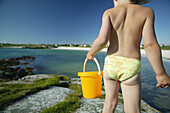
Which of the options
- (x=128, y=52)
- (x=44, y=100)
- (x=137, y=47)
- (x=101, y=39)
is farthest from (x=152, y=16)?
(x=44, y=100)

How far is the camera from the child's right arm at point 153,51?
1248 millimetres

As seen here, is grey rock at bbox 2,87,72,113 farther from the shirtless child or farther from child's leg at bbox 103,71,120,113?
the shirtless child

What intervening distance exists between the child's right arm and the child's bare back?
0.06 metres

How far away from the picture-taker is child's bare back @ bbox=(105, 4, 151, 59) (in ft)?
4.39

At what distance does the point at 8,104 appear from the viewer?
2.94 meters

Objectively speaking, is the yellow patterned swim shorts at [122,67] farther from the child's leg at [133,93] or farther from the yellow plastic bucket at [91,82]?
the yellow plastic bucket at [91,82]

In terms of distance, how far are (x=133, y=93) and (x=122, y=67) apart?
33 cm

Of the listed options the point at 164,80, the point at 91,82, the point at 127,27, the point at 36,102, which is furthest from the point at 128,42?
the point at 36,102

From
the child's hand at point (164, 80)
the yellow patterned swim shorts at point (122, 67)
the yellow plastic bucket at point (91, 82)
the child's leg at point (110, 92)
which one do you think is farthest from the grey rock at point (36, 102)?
the child's hand at point (164, 80)

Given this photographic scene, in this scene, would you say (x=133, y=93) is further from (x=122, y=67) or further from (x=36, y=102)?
(x=36, y=102)

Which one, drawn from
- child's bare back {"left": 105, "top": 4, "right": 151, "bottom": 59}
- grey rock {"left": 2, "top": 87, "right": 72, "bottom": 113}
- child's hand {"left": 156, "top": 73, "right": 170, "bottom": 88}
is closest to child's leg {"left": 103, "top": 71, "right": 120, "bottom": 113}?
child's bare back {"left": 105, "top": 4, "right": 151, "bottom": 59}

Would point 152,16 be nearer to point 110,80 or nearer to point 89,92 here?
point 110,80

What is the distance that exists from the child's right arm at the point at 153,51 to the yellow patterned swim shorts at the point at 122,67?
166mm

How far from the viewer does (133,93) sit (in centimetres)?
135
